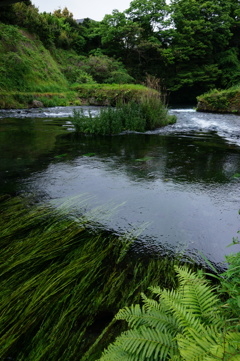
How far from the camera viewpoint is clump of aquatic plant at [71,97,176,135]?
309 inches

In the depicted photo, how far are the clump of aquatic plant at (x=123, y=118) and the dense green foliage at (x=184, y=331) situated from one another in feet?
22.8

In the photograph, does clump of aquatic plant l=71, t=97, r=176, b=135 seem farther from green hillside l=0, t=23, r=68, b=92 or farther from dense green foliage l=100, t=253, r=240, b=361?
green hillside l=0, t=23, r=68, b=92

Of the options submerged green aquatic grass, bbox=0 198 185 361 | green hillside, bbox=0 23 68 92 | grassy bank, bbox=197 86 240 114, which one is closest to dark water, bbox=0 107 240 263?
submerged green aquatic grass, bbox=0 198 185 361

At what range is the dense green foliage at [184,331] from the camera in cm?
89

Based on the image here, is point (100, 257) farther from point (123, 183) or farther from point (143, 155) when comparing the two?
point (143, 155)

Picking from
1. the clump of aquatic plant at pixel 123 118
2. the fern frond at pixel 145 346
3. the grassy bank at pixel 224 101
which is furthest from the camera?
the grassy bank at pixel 224 101

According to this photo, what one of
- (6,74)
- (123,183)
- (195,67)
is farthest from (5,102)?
(195,67)

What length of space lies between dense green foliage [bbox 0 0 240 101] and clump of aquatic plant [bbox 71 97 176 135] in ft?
61.1

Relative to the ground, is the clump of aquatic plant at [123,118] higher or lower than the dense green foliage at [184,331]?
higher

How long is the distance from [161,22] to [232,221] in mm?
32666

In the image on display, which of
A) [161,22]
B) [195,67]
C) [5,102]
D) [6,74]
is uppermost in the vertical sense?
[161,22]

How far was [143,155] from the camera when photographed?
18.1 feet

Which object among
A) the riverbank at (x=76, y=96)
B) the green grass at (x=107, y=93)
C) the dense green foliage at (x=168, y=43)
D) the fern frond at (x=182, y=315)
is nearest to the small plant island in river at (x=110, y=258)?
the fern frond at (x=182, y=315)

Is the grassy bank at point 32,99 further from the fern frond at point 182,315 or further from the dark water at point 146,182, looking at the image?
the fern frond at point 182,315
